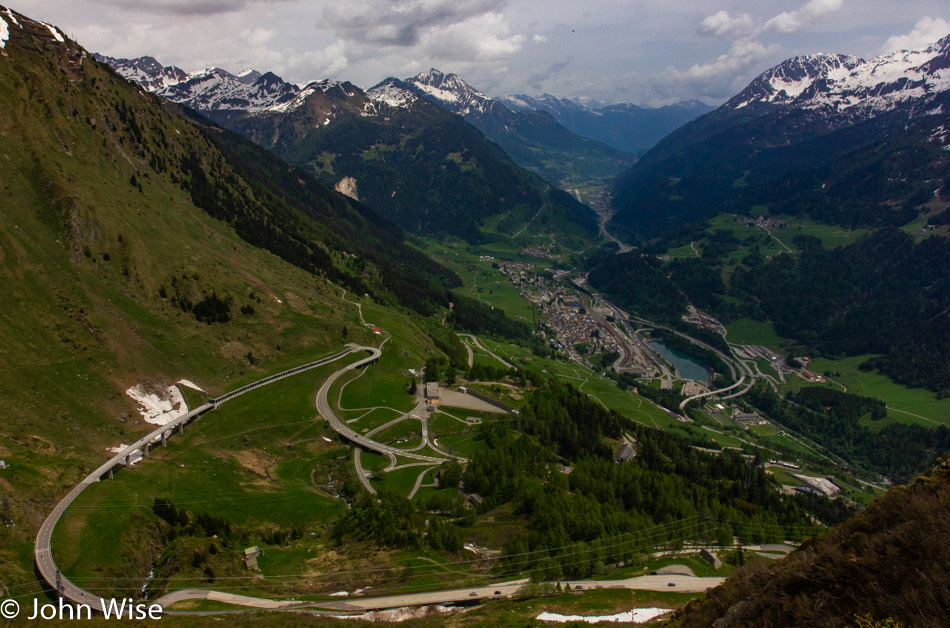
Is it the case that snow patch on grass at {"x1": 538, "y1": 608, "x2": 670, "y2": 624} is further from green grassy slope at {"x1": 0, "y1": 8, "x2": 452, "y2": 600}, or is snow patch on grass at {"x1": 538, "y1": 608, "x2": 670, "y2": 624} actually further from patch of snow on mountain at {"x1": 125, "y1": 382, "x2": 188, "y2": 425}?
patch of snow on mountain at {"x1": 125, "y1": 382, "x2": 188, "y2": 425}

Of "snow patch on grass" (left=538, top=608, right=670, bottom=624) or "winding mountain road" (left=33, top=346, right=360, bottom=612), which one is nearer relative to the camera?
"winding mountain road" (left=33, top=346, right=360, bottom=612)

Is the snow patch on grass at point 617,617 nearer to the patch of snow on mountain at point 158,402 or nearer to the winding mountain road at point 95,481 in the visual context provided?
the winding mountain road at point 95,481

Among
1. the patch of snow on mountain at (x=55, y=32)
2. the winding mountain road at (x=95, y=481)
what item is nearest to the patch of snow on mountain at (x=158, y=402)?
the winding mountain road at (x=95, y=481)

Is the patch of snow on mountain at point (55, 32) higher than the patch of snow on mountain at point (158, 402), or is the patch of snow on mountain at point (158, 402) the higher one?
the patch of snow on mountain at point (55, 32)

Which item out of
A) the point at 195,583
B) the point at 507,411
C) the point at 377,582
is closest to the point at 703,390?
the point at 507,411

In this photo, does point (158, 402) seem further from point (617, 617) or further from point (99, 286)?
point (617, 617)

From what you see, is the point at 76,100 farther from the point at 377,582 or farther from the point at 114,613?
the point at 377,582

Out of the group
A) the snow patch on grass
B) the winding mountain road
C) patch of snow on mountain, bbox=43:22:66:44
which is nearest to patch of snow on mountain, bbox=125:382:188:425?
the winding mountain road

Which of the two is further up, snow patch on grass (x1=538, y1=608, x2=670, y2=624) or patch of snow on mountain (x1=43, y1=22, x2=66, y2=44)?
patch of snow on mountain (x1=43, y1=22, x2=66, y2=44)

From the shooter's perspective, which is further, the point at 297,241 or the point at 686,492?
the point at 297,241

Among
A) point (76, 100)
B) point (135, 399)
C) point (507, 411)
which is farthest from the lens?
point (76, 100)

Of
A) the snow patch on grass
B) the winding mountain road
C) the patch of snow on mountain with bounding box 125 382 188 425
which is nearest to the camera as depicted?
the winding mountain road
